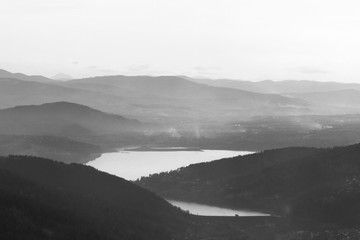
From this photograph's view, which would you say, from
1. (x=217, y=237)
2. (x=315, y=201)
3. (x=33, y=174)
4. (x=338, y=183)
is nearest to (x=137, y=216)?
(x=217, y=237)

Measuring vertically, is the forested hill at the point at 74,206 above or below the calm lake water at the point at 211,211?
above

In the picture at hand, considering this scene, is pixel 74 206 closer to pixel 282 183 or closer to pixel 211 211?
pixel 211 211

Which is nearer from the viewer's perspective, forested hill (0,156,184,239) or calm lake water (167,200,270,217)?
forested hill (0,156,184,239)

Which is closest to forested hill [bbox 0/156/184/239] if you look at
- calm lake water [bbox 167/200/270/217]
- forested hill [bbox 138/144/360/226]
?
calm lake water [bbox 167/200/270/217]

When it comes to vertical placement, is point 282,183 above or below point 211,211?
above

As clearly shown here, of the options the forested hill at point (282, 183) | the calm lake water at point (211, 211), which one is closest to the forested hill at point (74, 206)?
the calm lake water at point (211, 211)

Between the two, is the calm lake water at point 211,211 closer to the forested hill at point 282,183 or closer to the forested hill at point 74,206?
the forested hill at point 282,183

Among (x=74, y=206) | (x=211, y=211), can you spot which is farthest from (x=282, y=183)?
(x=74, y=206)

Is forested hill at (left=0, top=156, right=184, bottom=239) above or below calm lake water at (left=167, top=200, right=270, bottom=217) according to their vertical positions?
above

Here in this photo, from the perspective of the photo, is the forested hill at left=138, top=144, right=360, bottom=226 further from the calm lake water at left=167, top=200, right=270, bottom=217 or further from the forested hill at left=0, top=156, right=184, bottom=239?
the forested hill at left=0, top=156, right=184, bottom=239
